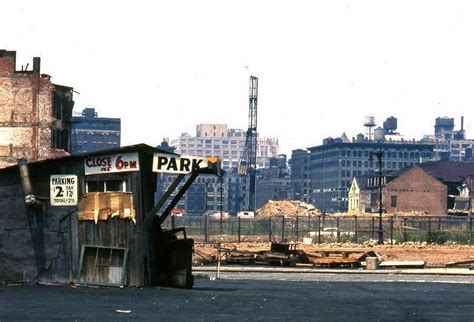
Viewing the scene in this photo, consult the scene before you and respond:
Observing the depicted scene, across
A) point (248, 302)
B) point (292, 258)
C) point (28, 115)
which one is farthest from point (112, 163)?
point (28, 115)

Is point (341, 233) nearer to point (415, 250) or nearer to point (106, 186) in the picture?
point (415, 250)

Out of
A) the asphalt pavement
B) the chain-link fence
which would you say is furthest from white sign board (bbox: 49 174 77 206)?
the chain-link fence

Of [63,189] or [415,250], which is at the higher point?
[63,189]

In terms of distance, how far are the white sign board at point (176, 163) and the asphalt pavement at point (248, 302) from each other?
164 inches

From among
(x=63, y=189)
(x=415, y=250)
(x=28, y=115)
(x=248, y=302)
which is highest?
(x=28, y=115)

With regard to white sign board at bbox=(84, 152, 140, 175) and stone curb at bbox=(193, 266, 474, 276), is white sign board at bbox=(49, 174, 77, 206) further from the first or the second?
stone curb at bbox=(193, 266, 474, 276)

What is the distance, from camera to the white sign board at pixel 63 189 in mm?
43344

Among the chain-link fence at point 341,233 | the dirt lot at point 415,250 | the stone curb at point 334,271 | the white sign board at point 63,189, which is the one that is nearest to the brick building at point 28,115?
the chain-link fence at point 341,233

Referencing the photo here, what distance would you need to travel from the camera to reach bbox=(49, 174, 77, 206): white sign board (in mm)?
43344

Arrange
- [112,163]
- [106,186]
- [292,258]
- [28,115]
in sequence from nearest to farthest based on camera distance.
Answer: [112,163] < [106,186] < [292,258] < [28,115]

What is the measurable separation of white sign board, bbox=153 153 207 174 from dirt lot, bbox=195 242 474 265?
3777 centimetres

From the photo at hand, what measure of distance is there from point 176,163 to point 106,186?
2.77 m

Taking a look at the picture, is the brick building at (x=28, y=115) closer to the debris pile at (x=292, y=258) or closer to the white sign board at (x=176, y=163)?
the debris pile at (x=292, y=258)

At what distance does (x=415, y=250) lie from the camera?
9088cm
